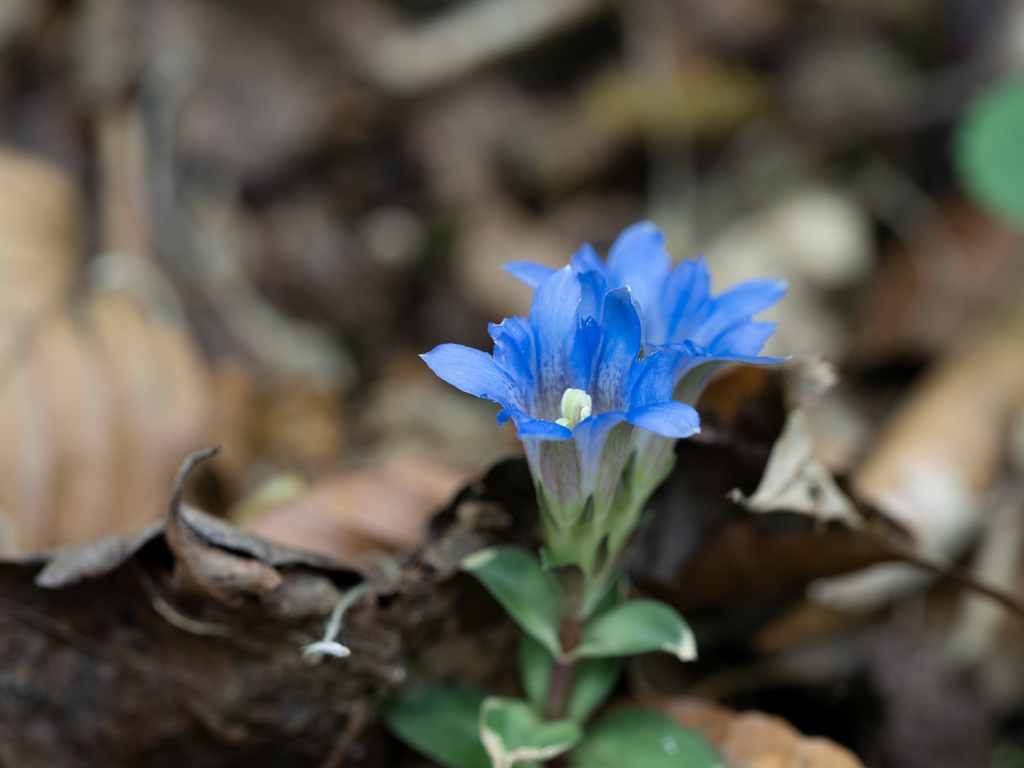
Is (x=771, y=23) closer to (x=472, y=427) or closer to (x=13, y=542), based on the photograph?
(x=472, y=427)

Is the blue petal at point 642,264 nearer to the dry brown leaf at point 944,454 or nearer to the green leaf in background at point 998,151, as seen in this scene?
the dry brown leaf at point 944,454

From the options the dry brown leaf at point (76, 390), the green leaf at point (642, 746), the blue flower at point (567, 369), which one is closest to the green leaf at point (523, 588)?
the green leaf at point (642, 746)

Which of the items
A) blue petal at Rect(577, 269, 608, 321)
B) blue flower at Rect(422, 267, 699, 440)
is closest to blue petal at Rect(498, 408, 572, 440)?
blue flower at Rect(422, 267, 699, 440)

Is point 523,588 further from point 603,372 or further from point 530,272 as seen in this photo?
point 530,272

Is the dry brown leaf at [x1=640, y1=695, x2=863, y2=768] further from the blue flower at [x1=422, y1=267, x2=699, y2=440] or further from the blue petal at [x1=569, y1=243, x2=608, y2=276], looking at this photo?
the blue petal at [x1=569, y1=243, x2=608, y2=276]

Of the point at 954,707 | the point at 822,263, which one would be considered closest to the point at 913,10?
the point at 822,263

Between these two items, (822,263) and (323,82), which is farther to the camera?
(323,82)

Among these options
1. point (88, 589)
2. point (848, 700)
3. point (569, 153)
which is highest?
point (569, 153)
